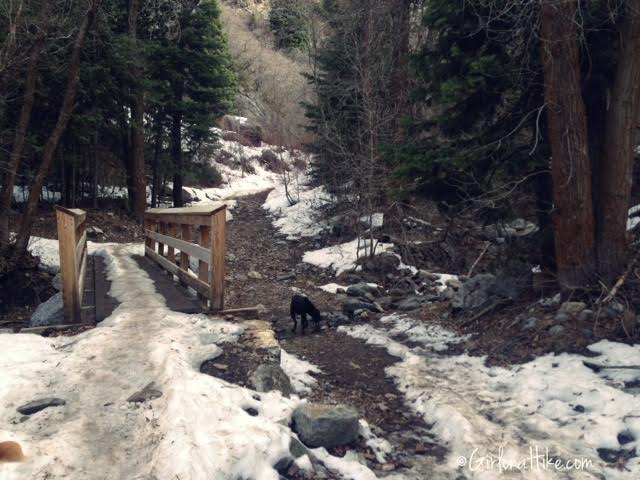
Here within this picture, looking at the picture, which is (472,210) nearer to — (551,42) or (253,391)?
(551,42)

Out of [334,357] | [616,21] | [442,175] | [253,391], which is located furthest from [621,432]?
[616,21]

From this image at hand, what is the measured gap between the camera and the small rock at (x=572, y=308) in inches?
Answer: 227

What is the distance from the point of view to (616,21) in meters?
6.17

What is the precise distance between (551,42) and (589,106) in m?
1.34

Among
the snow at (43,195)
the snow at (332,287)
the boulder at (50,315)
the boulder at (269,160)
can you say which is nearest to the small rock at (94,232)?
the snow at (43,195)

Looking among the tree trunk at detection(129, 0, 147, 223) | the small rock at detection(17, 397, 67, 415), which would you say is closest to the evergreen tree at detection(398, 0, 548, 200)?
the small rock at detection(17, 397, 67, 415)

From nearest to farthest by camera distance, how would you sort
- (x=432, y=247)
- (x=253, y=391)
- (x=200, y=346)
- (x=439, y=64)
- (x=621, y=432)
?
(x=621, y=432) < (x=253, y=391) < (x=200, y=346) < (x=439, y=64) < (x=432, y=247)

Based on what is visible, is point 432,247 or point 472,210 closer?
point 472,210

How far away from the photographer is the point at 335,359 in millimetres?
6250

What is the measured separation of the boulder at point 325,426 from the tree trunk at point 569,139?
154 inches

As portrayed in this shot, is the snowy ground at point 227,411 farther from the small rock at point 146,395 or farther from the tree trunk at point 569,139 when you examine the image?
the tree trunk at point 569,139

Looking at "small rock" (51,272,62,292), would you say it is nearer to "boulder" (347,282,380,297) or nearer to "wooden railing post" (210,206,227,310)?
"wooden railing post" (210,206,227,310)

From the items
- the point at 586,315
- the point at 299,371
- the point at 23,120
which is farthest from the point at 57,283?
the point at 586,315

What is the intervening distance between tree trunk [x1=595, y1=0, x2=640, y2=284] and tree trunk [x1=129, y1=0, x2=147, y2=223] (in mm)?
14454
